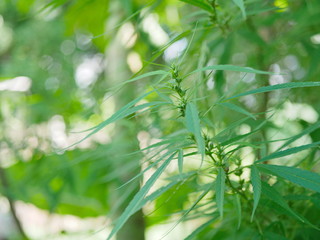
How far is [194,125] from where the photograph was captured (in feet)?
0.93

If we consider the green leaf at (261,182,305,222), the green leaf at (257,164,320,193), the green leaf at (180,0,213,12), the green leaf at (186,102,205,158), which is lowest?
the green leaf at (261,182,305,222)

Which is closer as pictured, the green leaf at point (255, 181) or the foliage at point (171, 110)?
the green leaf at point (255, 181)

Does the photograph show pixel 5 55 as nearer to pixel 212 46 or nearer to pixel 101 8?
pixel 101 8

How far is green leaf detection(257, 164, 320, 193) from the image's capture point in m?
0.33

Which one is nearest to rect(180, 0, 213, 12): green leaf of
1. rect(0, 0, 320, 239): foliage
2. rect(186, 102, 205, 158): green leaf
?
rect(0, 0, 320, 239): foliage

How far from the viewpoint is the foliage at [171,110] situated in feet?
1.42

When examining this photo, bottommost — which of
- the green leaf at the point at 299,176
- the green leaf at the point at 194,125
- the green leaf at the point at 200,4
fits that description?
the green leaf at the point at 299,176

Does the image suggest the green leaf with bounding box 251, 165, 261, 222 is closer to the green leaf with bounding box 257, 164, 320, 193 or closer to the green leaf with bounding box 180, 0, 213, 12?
the green leaf with bounding box 257, 164, 320, 193

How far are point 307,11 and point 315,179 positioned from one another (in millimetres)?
379

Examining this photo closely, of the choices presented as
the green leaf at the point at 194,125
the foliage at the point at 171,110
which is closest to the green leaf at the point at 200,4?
the foliage at the point at 171,110

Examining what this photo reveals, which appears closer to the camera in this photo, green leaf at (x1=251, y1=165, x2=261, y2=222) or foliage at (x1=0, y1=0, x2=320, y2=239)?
green leaf at (x1=251, y1=165, x2=261, y2=222)

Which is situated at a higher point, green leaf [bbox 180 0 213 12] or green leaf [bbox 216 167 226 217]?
green leaf [bbox 180 0 213 12]

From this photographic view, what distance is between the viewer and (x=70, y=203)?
1.49 metres

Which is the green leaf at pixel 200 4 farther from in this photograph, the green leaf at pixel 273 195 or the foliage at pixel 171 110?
the green leaf at pixel 273 195
